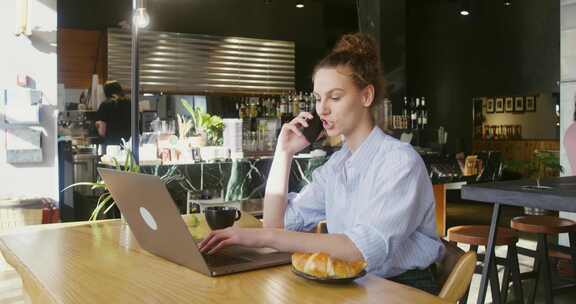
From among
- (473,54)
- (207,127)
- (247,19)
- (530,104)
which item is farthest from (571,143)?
(530,104)

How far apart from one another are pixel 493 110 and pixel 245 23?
524cm

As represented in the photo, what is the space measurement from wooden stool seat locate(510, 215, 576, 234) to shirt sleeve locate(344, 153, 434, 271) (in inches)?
86.9

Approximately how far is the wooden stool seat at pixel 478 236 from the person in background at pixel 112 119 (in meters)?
4.88

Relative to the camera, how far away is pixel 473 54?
9.98m

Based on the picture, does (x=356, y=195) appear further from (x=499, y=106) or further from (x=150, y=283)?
(x=499, y=106)

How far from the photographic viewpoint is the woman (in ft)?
4.48

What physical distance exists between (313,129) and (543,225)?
215 cm

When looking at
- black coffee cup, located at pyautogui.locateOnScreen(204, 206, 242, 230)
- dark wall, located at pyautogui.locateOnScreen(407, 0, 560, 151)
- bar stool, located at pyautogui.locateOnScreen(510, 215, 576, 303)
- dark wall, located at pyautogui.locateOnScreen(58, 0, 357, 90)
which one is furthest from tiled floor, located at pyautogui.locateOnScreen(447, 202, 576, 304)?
dark wall, located at pyautogui.locateOnScreen(58, 0, 357, 90)

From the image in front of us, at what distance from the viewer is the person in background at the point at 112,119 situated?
726 cm

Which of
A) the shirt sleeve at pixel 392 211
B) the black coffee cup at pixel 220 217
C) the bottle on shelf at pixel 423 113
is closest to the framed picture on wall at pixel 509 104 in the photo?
the bottle on shelf at pixel 423 113

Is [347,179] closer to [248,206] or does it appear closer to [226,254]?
[226,254]

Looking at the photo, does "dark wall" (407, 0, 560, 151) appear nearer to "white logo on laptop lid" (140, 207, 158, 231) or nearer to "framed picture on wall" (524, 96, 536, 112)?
"framed picture on wall" (524, 96, 536, 112)

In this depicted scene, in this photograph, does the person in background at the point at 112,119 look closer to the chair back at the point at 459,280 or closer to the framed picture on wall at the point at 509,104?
the chair back at the point at 459,280

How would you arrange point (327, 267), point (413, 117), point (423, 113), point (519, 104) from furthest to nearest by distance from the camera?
point (519, 104)
point (423, 113)
point (413, 117)
point (327, 267)
